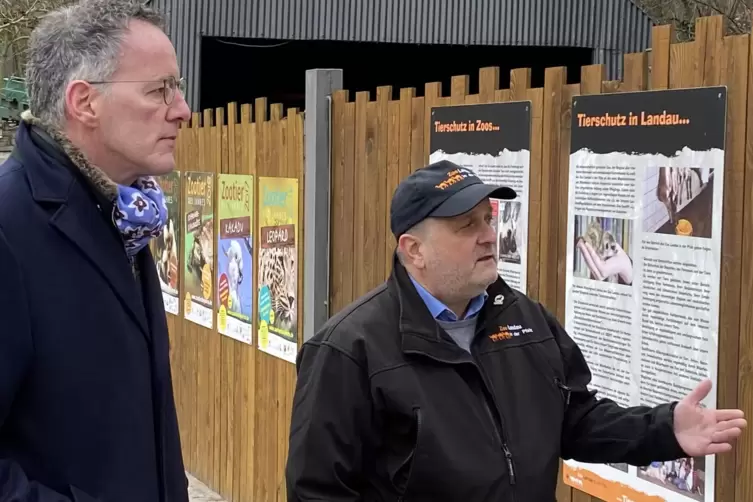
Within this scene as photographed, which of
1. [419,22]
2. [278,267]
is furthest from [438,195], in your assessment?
[419,22]

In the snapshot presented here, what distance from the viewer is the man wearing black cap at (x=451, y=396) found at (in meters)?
2.39

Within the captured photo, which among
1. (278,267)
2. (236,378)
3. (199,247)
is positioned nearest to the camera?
(278,267)

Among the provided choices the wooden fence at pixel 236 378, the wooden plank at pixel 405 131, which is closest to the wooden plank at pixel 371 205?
the wooden plank at pixel 405 131

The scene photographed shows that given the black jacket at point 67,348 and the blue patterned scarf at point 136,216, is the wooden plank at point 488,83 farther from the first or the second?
the black jacket at point 67,348

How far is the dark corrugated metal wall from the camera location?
10.7 meters

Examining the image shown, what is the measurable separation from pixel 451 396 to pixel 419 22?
10.1 m

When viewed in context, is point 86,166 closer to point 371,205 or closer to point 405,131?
point 405,131

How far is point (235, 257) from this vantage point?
6.25 m

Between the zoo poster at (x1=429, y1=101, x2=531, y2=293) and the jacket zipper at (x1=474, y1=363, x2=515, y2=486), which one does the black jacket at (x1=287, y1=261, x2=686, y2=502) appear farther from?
the zoo poster at (x1=429, y1=101, x2=531, y2=293)

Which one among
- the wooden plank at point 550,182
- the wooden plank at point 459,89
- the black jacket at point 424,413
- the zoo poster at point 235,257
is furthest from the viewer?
the zoo poster at point 235,257

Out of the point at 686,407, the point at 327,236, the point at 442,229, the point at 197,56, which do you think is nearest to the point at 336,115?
the point at 327,236

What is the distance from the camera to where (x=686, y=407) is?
2529mm

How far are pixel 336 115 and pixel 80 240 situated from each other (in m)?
3.40

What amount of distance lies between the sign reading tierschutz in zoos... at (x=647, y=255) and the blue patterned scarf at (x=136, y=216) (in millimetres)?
1665
